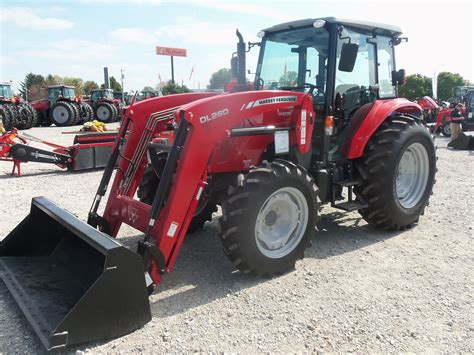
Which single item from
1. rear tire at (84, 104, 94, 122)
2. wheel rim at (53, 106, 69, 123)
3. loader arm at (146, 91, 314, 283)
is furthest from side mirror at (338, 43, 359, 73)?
rear tire at (84, 104, 94, 122)

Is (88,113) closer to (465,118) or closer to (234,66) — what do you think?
(465,118)

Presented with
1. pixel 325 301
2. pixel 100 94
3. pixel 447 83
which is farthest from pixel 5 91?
pixel 447 83

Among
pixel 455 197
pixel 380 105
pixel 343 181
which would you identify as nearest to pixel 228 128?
pixel 343 181

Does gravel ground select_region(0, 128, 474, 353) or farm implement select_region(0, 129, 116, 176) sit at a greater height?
farm implement select_region(0, 129, 116, 176)

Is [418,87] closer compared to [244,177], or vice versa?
[244,177]

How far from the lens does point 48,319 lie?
2785 mm

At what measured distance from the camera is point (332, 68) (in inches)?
175

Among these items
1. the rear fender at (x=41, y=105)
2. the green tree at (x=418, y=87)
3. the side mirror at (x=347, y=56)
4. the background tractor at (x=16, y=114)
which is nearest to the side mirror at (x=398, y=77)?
the side mirror at (x=347, y=56)

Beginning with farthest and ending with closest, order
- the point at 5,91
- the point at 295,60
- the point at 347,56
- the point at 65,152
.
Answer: the point at 5,91, the point at 65,152, the point at 295,60, the point at 347,56

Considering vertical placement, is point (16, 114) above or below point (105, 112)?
below

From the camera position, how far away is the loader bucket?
8.70 feet

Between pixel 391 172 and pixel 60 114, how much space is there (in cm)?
2060

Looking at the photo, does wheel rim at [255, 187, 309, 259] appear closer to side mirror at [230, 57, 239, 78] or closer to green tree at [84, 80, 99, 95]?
side mirror at [230, 57, 239, 78]

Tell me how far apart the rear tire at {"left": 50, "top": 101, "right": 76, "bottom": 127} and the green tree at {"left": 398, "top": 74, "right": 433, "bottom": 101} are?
25315 millimetres
